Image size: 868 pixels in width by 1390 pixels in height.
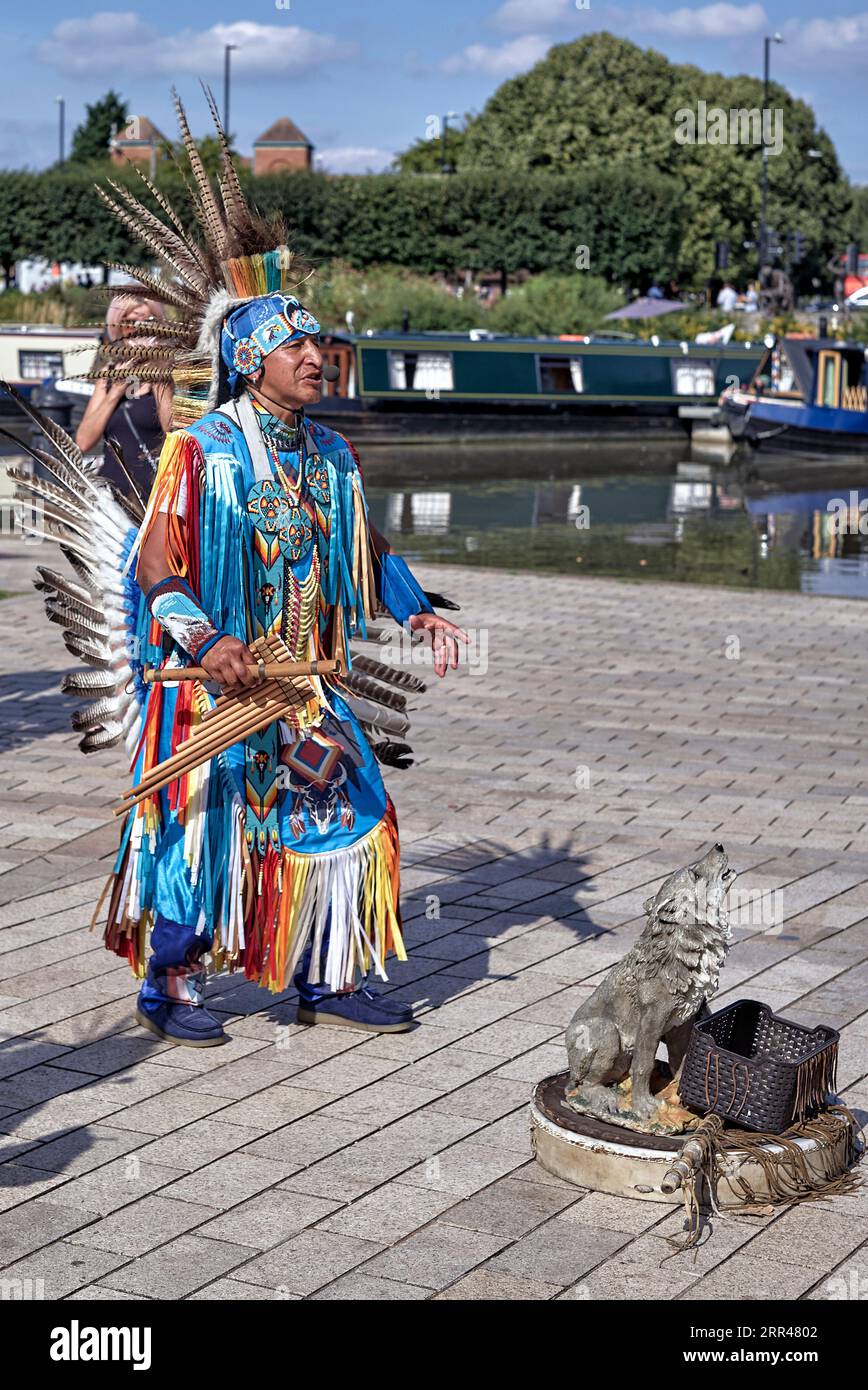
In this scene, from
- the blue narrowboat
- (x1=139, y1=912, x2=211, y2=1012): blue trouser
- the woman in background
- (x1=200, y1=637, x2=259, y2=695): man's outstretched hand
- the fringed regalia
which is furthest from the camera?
the blue narrowboat

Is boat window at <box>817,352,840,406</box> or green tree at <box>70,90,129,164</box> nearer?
boat window at <box>817,352,840,406</box>

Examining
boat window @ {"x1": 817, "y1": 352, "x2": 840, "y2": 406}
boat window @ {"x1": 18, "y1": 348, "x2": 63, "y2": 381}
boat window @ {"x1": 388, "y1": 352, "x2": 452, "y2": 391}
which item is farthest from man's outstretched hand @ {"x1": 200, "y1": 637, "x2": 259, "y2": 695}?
boat window @ {"x1": 817, "y1": 352, "x2": 840, "y2": 406}

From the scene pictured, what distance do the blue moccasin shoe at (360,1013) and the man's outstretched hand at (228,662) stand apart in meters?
1.09

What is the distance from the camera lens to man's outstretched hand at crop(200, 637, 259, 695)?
4.91 m

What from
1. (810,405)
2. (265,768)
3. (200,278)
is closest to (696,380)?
(810,405)

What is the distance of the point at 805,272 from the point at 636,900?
234 ft

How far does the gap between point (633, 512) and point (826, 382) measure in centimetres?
1071

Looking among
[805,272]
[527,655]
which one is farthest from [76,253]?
[527,655]

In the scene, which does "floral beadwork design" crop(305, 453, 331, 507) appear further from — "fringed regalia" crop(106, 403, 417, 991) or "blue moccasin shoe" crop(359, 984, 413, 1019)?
"blue moccasin shoe" crop(359, 984, 413, 1019)

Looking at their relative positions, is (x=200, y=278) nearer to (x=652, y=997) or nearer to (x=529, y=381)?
(x=652, y=997)

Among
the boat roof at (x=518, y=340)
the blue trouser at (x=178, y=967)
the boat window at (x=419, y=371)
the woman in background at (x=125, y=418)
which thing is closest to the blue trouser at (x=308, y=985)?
the blue trouser at (x=178, y=967)

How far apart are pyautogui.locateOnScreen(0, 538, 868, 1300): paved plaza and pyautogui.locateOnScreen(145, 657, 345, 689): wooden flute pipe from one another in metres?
1.08

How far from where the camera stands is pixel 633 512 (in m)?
25.5
